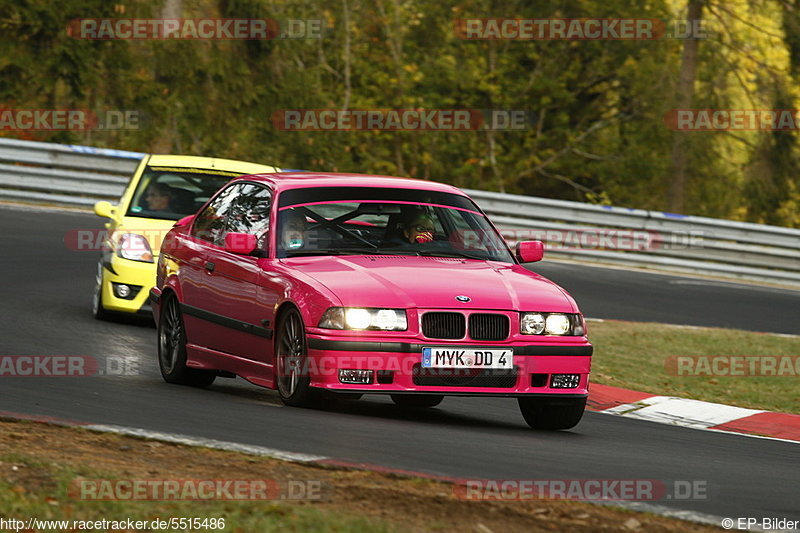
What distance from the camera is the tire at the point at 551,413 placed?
354 inches

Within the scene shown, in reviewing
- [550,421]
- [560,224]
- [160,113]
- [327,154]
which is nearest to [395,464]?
[550,421]

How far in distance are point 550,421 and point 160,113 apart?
2484cm

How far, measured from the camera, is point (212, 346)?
964cm

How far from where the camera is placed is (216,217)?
10258 millimetres

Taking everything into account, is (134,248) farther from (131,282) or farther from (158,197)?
(158,197)

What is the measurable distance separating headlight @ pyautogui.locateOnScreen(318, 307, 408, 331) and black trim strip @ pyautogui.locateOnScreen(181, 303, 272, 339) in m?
0.71

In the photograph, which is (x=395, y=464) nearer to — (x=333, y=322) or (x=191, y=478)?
(x=191, y=478)
